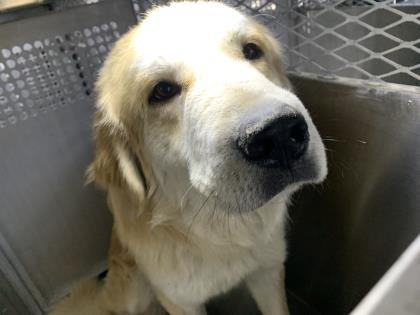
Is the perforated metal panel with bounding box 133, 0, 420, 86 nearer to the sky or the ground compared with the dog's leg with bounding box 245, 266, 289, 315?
nearer to the sky

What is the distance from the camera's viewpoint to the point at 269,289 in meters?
1.02

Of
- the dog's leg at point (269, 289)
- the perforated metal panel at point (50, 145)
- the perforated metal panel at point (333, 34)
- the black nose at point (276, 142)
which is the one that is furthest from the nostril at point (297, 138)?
the perforated metal panel at point (50, 145)

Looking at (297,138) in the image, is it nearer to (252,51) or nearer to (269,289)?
(252,51)

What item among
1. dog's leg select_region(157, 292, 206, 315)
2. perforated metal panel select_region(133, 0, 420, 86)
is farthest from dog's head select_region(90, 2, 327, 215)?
dog's leg select_region(157, 292, 206, 315)

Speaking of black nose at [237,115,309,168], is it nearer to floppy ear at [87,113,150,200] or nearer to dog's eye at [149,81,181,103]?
dog's eye at [149,81,181,103]

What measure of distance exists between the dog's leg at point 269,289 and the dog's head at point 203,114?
0.36 metres

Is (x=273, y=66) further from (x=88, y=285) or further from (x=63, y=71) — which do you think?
(x=88, y=285)

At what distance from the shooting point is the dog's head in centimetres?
56

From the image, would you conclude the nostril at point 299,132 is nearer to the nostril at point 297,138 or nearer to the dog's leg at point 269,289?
the nostril at point 297,138

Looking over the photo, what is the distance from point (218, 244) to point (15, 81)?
594 millimetres

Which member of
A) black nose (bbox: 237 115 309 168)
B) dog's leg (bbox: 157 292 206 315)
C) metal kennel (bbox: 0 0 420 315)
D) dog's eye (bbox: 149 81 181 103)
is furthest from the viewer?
dog's leg (bbox: 157 292 206 315)

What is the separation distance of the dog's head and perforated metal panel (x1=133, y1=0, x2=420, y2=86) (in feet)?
0.35

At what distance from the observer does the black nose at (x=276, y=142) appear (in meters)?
0.53

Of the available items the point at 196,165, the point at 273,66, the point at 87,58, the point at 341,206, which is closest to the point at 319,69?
the point at 273,66
